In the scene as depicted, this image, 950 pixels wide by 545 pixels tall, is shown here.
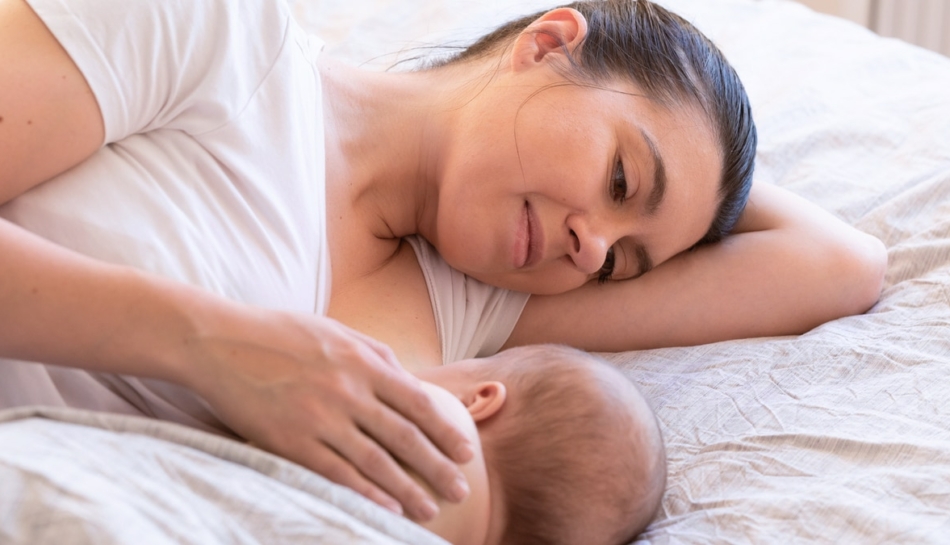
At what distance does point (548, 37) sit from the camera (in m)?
1.32

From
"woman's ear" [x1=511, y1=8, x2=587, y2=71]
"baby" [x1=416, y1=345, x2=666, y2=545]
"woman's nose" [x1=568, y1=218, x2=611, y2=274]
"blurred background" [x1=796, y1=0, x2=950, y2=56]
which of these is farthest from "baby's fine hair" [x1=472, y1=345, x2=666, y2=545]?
"blurred background" [x1=796, y1=0, x2=950, y2=56]

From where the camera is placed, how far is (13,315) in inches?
34.0

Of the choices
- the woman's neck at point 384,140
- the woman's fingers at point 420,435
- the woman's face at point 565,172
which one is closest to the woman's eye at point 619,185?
the woman's face at point 565,172

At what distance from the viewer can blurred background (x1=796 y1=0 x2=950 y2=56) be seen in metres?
3.11

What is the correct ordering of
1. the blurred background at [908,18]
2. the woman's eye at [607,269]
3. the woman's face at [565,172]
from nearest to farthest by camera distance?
1. the woman's face at [565,172]
2. the woman's eye at [607,269]
3. the blurred background at [908,18]

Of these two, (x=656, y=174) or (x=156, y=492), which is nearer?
(x=156, y=492)

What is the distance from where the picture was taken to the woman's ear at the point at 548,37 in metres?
1.29

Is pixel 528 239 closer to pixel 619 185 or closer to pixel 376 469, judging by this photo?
pixel 619 185

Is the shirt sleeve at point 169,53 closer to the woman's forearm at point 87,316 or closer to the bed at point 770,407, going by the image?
the woman's forearm at point 87,316

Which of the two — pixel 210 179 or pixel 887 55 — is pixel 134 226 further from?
pixel 887 55

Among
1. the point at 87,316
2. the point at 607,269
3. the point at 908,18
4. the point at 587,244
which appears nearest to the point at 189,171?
the point at 87,316

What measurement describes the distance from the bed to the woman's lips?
0.74 ft

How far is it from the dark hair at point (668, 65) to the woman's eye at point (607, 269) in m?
0.17

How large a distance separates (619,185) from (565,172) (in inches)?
3.3
